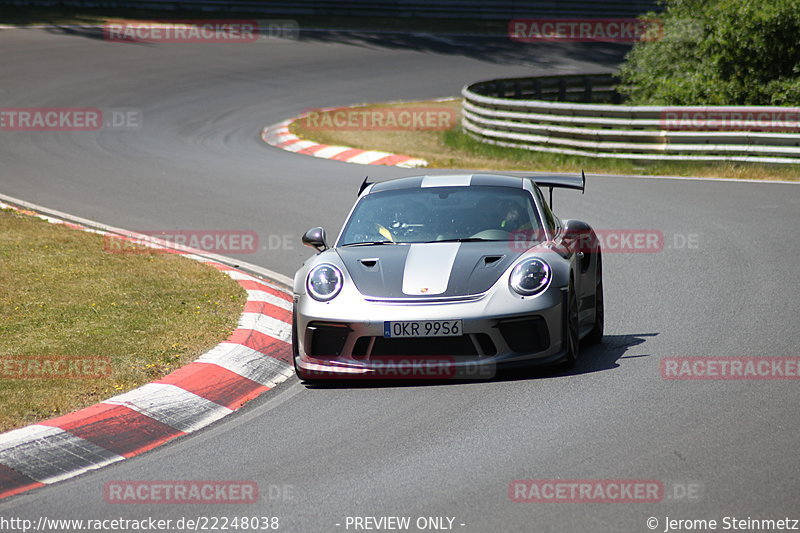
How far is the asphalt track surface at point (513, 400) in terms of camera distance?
4855 mm

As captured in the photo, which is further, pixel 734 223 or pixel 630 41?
pixel 630 41

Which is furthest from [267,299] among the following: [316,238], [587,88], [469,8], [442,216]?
[469,8]

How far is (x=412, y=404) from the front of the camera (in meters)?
6.43

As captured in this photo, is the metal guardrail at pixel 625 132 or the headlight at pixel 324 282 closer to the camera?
the headlight at pixel 324 282

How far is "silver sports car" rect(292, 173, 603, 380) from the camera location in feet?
22.0

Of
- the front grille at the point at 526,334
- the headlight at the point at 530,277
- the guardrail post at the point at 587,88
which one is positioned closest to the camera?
the front grille at the point at 526,334

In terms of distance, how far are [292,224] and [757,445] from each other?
338 inches

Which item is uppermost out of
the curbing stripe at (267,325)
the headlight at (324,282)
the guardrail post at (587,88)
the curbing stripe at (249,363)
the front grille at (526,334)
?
the headlight at (324,282)

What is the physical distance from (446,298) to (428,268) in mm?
370

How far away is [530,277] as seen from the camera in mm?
6914

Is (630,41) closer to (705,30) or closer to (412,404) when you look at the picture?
(705,30)

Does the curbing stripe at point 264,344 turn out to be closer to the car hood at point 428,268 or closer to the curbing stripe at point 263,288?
the car hood at point 428,268

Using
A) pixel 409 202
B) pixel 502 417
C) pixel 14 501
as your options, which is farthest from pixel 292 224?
pixel 14 501

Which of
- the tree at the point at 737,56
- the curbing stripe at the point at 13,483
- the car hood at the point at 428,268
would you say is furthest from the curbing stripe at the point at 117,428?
the tree at the point at 737,56
